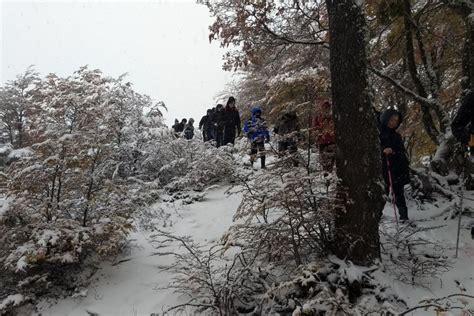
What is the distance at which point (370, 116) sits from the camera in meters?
4.07

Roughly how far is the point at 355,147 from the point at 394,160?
176 centimetres

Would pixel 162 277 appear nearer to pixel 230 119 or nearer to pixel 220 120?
pixel 230 119

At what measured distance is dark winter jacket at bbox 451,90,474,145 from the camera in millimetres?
4496

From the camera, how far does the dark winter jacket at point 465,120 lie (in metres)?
4.50

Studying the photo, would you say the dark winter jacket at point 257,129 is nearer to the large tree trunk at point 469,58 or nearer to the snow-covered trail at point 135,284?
the snow-covered trail at point 135,284

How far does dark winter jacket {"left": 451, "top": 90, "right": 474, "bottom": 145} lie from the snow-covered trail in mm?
2828

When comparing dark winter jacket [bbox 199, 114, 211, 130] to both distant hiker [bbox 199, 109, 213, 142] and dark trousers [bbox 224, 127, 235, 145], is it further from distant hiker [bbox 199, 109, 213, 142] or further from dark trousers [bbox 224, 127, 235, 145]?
dark trousers [bbox 224, 127, 235, 145]

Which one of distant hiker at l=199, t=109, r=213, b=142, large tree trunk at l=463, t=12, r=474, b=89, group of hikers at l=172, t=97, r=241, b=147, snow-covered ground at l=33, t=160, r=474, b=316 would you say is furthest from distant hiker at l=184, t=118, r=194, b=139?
large tree trunk at l=463, t=12, r=474, b=89

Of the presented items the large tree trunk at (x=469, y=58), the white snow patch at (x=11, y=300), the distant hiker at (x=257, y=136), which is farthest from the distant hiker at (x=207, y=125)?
the white snow patch at (x=11, y=300)

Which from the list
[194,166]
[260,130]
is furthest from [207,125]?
[260,130]

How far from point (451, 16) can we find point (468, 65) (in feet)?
5.88

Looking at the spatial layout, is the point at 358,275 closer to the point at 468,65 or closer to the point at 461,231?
the point at 461,231

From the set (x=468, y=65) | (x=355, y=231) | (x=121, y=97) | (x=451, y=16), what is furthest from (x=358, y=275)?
(x=451, y=16)

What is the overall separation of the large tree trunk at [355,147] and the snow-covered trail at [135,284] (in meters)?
1.38
